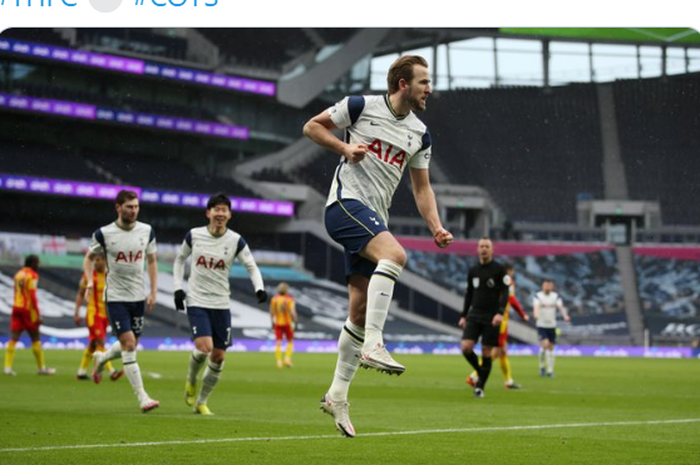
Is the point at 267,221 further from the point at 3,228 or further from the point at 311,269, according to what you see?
the point at 3,228

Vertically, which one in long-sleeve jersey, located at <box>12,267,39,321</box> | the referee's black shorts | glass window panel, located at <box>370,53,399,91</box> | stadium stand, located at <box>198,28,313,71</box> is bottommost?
the referee's black shorts

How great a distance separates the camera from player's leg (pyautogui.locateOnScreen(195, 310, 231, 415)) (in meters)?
12.8

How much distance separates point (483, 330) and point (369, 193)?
403 inches

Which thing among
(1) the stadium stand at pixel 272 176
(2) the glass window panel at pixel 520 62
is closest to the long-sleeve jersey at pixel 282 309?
(1) the stadium stand at pixel 272 176

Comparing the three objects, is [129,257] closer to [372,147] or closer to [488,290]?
[372,147]

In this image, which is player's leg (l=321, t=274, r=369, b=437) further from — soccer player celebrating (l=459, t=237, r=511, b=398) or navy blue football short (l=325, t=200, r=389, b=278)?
soccer player celebrating (l=459, t=237, r=511, b=398)

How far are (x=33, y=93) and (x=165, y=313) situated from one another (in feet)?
49.0

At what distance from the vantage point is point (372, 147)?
7801 mm

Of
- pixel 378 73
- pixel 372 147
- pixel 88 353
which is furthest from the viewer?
pixel 378 73

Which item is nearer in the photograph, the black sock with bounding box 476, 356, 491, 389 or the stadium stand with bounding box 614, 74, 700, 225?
the black sock with bounding box 476, 356, 491, 389

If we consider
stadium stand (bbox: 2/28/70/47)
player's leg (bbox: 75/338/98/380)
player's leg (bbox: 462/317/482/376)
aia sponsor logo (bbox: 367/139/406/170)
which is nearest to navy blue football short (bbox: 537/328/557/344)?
player's leg (bbox: 462/317/482/376)

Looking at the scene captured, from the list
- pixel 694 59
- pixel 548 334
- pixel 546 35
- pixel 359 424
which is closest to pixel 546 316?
pixel 548 334

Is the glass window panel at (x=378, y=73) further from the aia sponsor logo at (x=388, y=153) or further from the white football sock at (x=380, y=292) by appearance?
the white football sock at (x=380, y=292)

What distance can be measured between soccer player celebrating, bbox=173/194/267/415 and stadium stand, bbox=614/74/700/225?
53.4 meters
